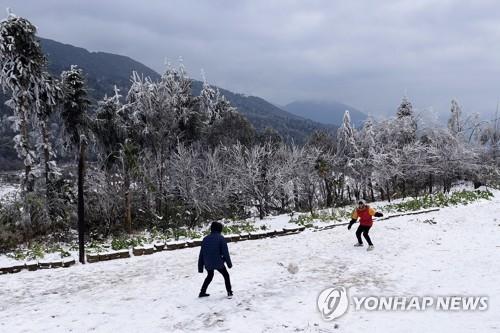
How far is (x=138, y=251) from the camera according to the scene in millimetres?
13852

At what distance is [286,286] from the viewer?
9.75m

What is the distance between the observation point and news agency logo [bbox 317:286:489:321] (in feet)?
25.8

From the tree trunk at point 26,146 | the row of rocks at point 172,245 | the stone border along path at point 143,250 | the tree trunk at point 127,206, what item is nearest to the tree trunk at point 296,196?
the tree trunk at point 127,206

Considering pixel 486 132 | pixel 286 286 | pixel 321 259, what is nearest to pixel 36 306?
pixel 286 286

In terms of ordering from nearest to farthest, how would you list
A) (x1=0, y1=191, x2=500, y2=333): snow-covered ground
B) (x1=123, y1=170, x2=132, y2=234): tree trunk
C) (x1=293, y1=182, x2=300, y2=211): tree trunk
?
(x1=0, y1=191, x2=500, y2=333): snow-covered ground → (x1=123, y1=170, x2=132, y2=234): tree trunk → (x1=293, y1=182, x2=300, y2=211): tree trunk

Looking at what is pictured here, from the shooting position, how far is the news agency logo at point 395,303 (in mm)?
7855

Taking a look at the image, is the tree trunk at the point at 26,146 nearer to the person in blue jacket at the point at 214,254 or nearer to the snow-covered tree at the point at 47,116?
the snow-covered tree at the point at 47,116

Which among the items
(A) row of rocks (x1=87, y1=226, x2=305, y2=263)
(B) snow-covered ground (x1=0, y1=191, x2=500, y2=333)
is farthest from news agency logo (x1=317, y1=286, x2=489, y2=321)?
(A) row of rocks (x1=87, y1=226, x2=305, y2=263)

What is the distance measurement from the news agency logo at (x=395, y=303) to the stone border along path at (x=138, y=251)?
7244 mm

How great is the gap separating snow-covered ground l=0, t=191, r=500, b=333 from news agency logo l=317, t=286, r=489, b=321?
0.23 meters

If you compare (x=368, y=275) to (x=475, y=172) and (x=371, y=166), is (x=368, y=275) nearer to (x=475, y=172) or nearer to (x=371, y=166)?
(x=371, y=166)

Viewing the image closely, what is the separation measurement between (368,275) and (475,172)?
34928 millimetres

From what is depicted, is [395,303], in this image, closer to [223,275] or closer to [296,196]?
[223,275]

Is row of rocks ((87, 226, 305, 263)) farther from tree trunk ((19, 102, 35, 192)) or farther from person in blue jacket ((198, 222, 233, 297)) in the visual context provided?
tree trunk ((19, 102, 35, 192))
